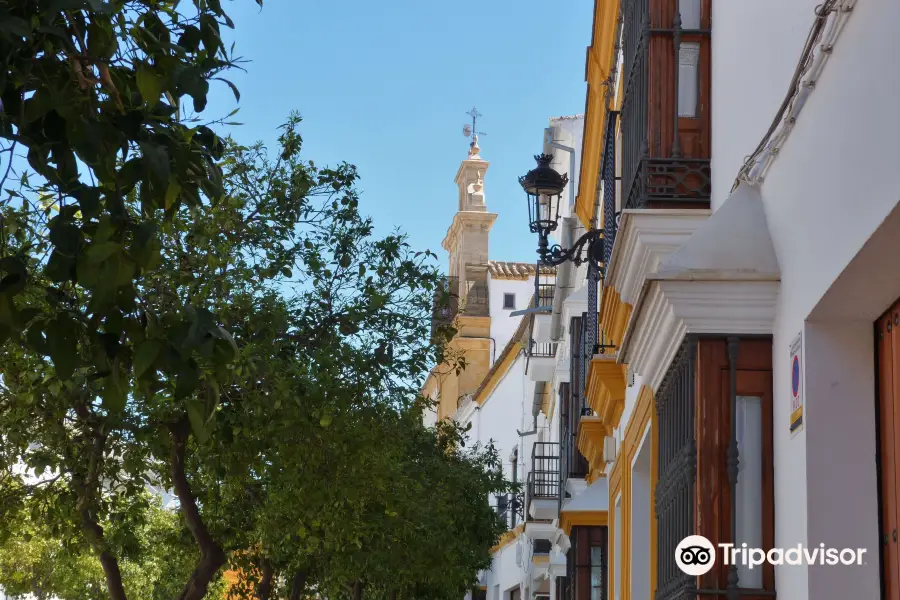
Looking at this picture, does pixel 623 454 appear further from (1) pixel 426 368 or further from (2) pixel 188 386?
(2) pixel 188 386

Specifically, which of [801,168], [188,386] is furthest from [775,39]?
[188,386]

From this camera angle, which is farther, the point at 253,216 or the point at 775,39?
the point at 253,216

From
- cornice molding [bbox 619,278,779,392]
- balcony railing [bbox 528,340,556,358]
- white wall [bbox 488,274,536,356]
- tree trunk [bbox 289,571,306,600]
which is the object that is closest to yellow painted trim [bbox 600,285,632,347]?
cornice molding [bbox 619,278,779,392]

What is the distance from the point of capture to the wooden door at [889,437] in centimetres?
452

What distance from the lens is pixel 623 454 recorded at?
11312 millimetres

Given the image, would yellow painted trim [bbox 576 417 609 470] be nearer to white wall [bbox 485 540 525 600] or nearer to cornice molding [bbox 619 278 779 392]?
cornice molding [bbox 619 278 779 392]

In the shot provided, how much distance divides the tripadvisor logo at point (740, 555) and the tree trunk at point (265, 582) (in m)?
15.3

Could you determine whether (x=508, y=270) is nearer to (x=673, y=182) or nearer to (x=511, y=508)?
(x=511, y=508)

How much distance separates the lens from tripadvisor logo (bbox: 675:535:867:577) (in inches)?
184

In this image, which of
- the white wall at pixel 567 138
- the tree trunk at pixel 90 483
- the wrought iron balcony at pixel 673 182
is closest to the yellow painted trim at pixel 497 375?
the white wall at pixel 567 138

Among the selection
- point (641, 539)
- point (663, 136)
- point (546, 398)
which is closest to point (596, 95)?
point (641, 539)

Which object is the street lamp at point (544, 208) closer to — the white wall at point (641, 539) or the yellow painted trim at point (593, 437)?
the white wall at point (641, 539)

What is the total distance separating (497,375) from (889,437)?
122ft

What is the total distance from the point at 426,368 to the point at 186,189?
10494mm
